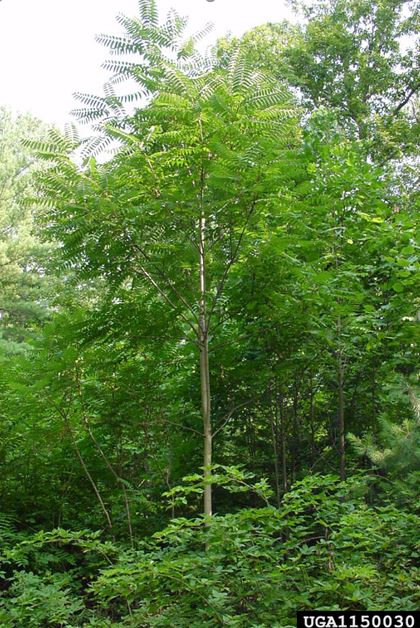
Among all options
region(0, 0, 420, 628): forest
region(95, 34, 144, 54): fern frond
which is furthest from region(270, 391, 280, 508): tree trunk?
region(95, 34, 144, 54): fern frond

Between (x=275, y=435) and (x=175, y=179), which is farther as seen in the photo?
(x=275, y=435)

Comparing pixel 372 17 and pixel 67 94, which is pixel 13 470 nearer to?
pixel 67 94

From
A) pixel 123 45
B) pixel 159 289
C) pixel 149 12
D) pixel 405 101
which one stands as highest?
pixel 405 101

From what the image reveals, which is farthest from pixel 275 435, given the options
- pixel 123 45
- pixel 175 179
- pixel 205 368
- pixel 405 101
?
pixel 405 101

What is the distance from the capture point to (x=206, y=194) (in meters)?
3.26

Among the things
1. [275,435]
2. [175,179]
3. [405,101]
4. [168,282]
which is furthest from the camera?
[405,101]

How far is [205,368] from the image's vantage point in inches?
136

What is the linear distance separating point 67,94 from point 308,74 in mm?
13857

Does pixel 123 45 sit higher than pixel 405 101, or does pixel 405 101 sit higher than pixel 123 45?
pixel 405 101

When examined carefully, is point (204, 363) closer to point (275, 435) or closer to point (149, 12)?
point (275, 435)

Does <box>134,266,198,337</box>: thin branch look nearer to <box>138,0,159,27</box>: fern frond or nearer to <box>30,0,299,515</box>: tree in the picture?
<box>30,0,299,515</box>: tree

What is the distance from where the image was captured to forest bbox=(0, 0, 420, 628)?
2.65 metres

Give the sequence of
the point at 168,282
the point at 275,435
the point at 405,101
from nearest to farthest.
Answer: the point at 168,282 → the point at 275,435 → the point at 405,101

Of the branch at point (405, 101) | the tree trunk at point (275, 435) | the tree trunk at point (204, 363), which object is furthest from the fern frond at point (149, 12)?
the branch at point (405, 101)
